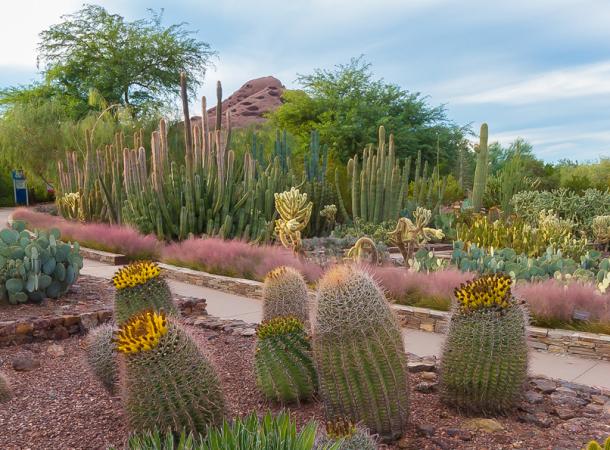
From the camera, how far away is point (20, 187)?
1356 inches

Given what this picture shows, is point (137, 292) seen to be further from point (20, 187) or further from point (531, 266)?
point (20, 187)

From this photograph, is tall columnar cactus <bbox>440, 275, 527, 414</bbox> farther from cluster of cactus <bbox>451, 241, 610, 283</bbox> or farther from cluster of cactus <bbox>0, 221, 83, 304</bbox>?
cluster of cactus <bbox>0, 221, 83, 304</bbox>

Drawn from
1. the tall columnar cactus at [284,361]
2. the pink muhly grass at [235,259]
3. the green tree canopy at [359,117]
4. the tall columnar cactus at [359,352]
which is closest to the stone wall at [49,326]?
the pink muhly grass at [235,259]

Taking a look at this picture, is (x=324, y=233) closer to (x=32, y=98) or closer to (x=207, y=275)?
(x=207, y=275)

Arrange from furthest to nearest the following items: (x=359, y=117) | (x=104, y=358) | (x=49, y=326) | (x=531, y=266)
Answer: (x=359, y=117) < (x=531, y=266) < (x=49, y=326) < (x=104, y=358)

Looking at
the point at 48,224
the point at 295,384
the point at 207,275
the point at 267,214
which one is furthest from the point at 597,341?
the point at 48,224

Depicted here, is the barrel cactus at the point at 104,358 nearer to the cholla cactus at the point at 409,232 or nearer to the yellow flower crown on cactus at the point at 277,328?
the yellow flower crown on cactus at the point at 277,328

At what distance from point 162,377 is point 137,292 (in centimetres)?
149

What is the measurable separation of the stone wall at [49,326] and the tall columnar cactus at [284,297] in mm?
2201

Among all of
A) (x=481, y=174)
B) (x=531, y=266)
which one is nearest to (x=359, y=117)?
(x=481, y=174)

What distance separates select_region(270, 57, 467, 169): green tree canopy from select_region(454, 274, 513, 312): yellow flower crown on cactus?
90.0ft

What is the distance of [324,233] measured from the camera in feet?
42.8

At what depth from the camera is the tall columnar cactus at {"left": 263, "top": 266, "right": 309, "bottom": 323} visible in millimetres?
4547

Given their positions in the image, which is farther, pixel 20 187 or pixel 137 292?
pixel 20 187
